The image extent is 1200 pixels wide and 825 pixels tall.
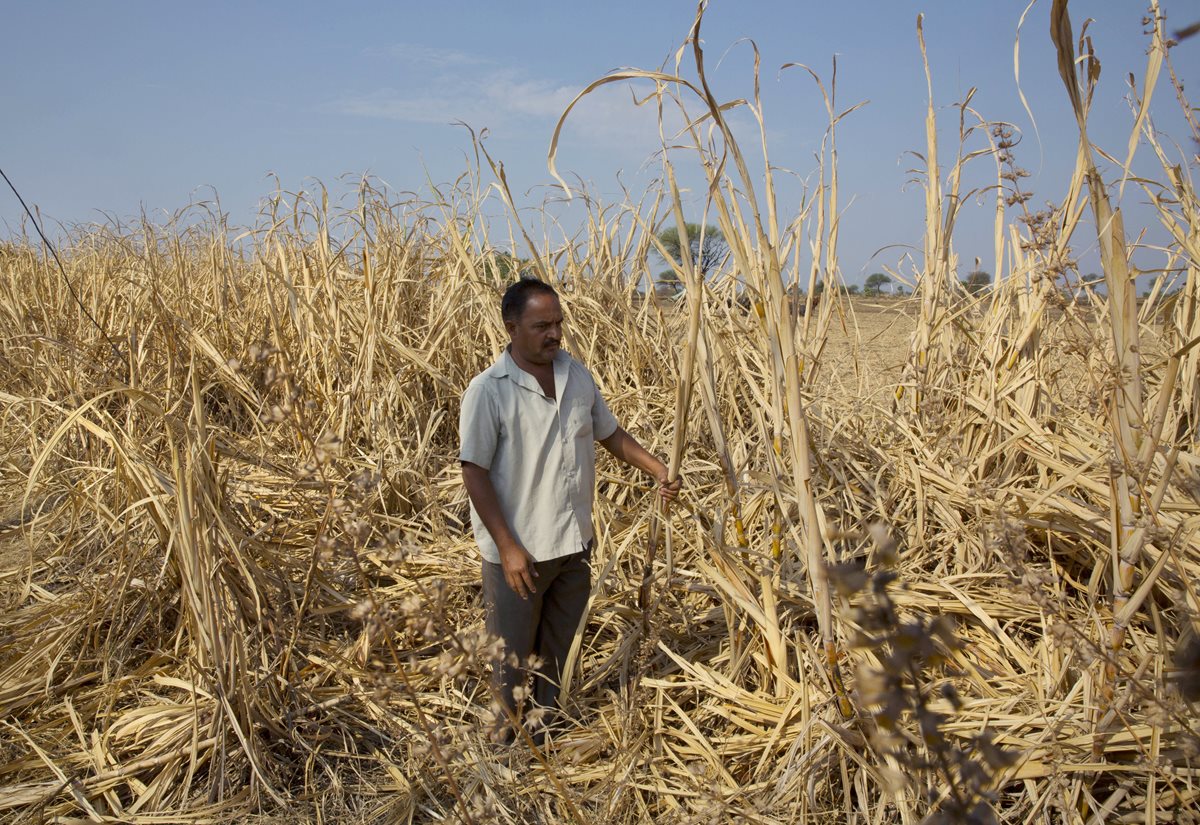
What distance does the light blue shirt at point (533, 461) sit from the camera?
2.15m

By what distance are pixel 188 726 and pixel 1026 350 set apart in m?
2.68

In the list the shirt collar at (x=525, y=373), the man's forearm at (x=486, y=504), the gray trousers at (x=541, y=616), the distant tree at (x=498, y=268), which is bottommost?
the gray trousers at (x=541, y=616)

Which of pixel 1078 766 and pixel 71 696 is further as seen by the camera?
pixel 71 696

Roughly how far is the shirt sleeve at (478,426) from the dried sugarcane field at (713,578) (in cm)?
30

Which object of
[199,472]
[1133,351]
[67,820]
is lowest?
[67,820]

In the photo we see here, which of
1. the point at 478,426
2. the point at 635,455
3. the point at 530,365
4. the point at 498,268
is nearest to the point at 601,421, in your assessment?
the point at 635,455

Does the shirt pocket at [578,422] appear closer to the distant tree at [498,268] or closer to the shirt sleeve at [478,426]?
the shirt sleeve at [478,426]

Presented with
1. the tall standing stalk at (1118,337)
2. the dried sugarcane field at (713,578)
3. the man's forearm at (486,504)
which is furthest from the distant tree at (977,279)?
the man's forearm at (486,504)

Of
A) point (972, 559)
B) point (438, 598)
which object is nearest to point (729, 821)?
point (438, 598)

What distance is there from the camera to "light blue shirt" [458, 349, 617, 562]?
2.15 m

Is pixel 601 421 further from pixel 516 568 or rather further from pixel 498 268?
pixel 498 268

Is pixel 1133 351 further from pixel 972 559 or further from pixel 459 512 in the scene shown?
pixel 459 512

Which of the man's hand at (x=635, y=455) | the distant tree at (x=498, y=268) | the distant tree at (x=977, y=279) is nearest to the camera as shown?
the man's hand at (x=635, y=455)

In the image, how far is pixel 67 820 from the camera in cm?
191
